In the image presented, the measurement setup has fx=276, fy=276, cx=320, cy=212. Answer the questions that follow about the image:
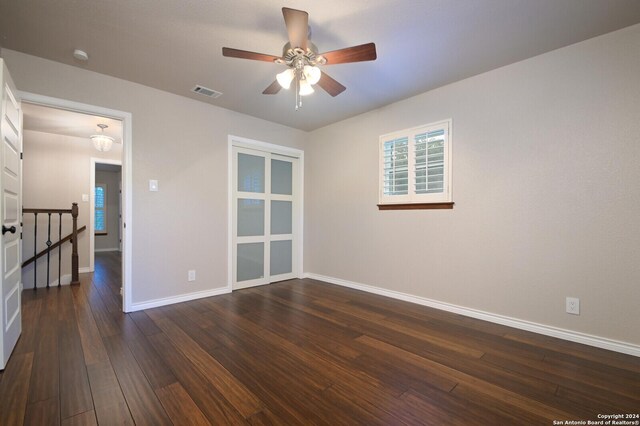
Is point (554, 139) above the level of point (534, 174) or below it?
above

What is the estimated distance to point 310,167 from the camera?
467 cm

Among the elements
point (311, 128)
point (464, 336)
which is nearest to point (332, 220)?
point (311, 128)

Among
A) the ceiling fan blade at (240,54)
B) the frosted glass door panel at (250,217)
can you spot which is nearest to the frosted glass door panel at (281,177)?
the frosted glass door panel at (250,217)

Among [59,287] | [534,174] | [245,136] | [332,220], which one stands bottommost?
[59,287]

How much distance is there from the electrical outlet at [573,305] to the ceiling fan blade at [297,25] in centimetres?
294

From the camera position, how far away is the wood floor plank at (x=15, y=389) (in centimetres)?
140

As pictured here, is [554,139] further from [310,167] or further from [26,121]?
[26,121]

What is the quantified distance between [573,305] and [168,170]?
419 centimetres

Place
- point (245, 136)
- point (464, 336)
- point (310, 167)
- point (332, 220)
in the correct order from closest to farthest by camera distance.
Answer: point (464, 336) → point (245, 136) → point (332, 220) → point (310, 167)

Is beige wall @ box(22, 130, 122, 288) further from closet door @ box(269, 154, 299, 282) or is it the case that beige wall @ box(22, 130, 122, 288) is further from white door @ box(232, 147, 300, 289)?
closet door @ box(269, 154, 299, 282)

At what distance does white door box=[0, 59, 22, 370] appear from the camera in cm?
186

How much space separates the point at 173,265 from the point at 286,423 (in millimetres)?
2471

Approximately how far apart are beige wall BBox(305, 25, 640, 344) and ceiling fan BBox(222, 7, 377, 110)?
1.61m

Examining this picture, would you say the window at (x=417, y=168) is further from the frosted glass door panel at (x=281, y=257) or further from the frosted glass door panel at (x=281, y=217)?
the frosted glass door panel at (x=281, y=257)
